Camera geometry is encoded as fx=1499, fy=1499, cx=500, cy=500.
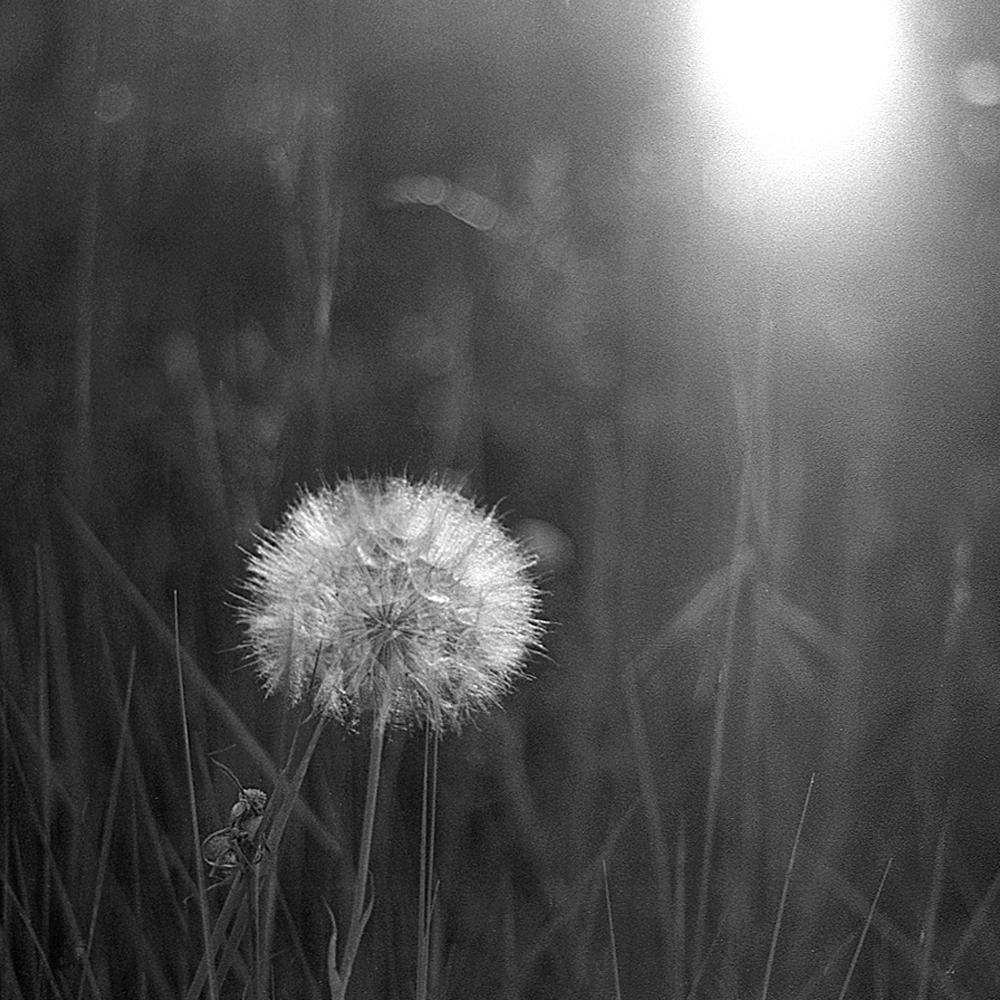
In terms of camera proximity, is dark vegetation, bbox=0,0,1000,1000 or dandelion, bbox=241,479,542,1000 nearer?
dandelion, bbox=241,479,542,1000

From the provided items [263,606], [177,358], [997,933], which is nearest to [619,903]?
[997,933]

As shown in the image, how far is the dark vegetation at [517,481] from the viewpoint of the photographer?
933 millimetres

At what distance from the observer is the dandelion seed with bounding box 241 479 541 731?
2.43 ft

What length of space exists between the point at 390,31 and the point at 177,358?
0.55m

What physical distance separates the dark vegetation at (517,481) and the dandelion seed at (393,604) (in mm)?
74

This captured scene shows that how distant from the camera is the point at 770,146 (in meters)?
1.28

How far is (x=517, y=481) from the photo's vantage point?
162 cm

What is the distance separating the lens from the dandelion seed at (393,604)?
0.74 meters

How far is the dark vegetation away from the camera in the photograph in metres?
0.93

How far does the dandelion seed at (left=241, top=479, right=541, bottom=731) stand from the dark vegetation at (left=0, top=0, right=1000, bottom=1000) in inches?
2.9

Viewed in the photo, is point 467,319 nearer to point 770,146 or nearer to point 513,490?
point 513,490

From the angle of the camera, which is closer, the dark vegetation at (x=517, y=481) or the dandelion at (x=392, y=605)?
the dandelion at (x=392, y=605)

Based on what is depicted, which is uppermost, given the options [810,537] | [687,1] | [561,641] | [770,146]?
[687,1]

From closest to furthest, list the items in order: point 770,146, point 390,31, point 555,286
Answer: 1. point 770,146
2. point 555,286
3. point 390,31
